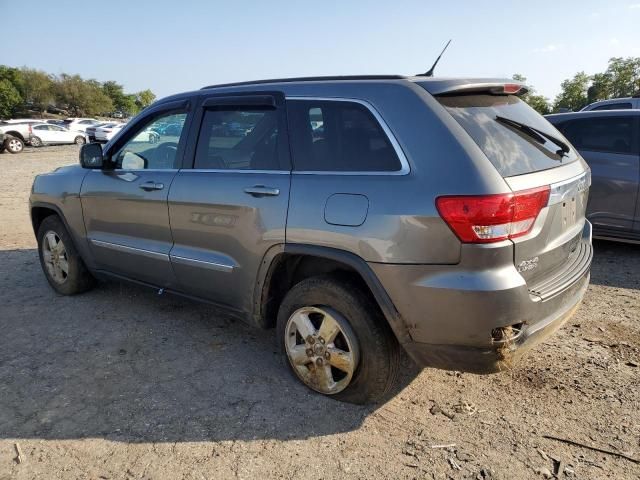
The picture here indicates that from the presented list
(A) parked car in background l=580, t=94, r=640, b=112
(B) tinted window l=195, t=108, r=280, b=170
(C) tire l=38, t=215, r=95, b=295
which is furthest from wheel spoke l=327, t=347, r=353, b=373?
(A) parked car in background l=580, t=94, r=640, b=112

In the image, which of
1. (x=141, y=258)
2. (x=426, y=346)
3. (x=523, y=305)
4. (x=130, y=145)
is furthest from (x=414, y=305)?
(x=130, y=145)

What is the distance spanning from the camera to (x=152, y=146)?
156 inches

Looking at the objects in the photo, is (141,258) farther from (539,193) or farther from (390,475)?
(539,193)

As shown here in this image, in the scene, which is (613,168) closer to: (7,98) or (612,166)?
(612,166)

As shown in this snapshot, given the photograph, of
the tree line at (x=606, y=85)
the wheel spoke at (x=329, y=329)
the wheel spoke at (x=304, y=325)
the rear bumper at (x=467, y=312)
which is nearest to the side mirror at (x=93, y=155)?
the wheel spoke at (x=304, y=325)

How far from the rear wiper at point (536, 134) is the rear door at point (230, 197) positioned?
1253 millimetres

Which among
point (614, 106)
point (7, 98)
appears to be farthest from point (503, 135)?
point (7, 98)

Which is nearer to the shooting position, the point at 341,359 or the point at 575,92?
the point at 341,359

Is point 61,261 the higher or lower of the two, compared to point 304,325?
lower

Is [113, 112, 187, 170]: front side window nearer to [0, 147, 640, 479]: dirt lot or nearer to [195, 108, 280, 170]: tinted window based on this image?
[195, 108, 280, 170]: tinted window

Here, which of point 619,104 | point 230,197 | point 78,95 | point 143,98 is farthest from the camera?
point 143,98

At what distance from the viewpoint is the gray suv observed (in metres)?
2.37

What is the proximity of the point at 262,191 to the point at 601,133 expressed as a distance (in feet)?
14.9

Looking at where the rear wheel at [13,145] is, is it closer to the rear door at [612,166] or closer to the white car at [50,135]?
the white car at [50,135]
